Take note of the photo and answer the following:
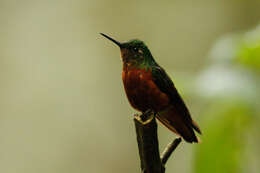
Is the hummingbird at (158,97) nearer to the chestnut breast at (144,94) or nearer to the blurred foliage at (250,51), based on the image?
the chestnut breast at (144,94)

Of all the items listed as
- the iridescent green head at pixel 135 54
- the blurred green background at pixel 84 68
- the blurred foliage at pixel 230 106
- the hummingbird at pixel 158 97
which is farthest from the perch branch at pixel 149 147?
the blurred green background at pixel 84 68

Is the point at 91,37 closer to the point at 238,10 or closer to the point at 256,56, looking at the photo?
the point at 238,10

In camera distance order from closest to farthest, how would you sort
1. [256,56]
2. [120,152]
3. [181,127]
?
[256,56] → [181,127] → [120,152]

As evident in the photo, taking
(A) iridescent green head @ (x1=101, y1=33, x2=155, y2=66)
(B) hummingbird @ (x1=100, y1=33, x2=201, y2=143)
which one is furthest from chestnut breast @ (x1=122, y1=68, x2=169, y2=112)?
(A) iridescent green head @ (x1=101, y1=33, x2=155, y2=66)

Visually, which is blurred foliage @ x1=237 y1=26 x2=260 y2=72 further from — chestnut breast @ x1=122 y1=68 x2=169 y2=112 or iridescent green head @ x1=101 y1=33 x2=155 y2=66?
iridescent green head @ x1=101 y1=33 x2=155 y2=66

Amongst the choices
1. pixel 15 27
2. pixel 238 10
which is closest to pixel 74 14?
pixel 15 27

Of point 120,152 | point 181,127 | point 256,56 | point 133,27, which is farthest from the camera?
point 133,27
